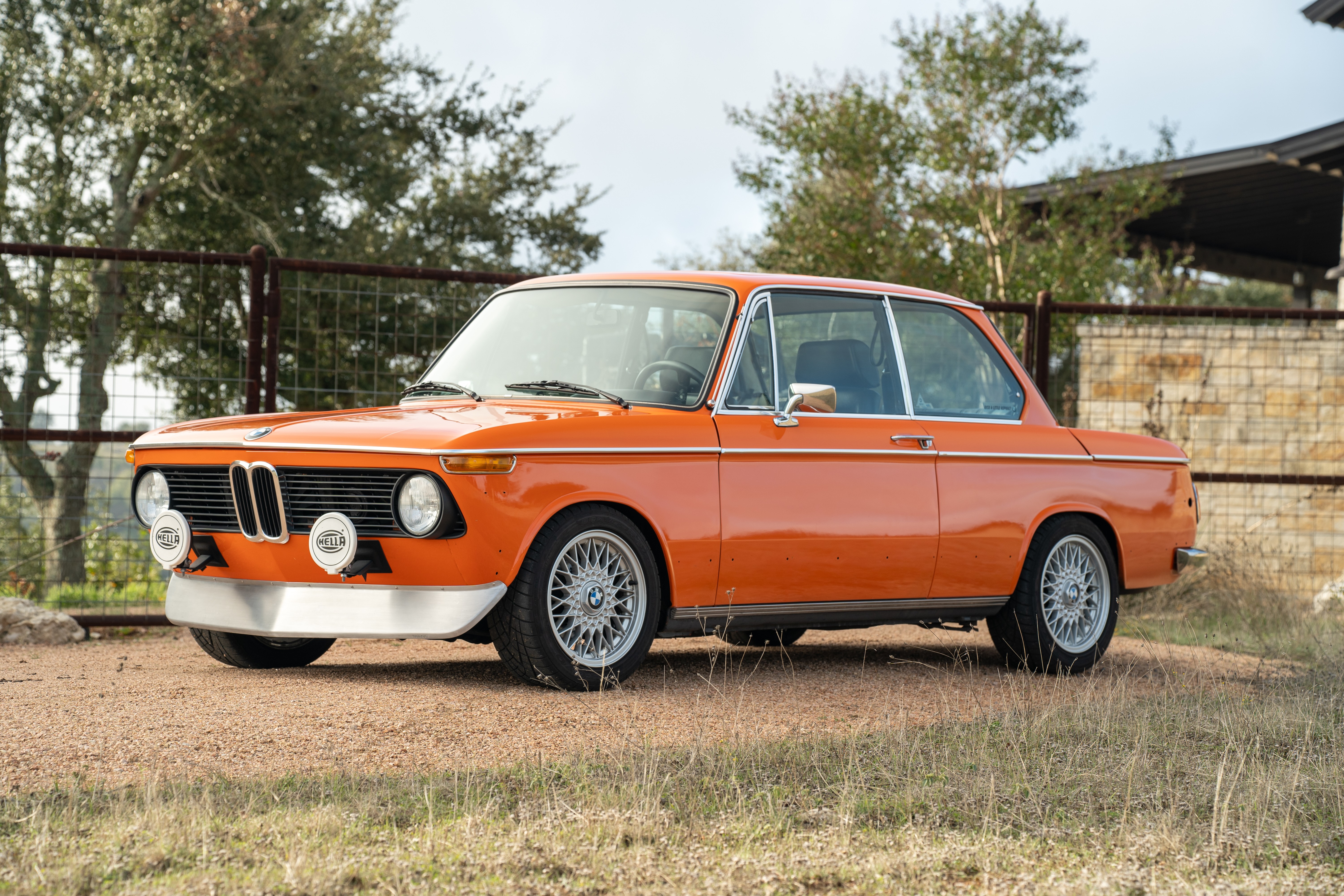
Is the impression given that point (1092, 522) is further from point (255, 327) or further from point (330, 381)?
point (330, 381)

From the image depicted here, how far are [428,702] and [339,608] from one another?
549mm

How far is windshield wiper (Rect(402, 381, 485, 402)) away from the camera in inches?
257

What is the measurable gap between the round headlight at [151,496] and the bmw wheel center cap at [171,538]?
223 millimetres

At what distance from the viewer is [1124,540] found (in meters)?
7.76

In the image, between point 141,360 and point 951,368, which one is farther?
point 141,360

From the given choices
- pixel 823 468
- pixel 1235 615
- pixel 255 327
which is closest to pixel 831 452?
pixel 823 468

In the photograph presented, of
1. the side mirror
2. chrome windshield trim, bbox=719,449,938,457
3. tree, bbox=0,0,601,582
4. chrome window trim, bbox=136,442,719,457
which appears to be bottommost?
chrome windshield trim, bbox=719,449,938,457

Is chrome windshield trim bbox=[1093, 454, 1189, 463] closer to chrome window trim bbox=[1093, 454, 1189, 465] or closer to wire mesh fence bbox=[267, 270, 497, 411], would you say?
chrome window trim bbox=[1093, 454, 1189, 465]

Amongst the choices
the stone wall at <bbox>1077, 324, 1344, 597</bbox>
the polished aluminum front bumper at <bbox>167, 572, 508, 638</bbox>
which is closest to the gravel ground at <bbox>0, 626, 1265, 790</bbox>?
the polished aluminum front bumper at <bbox>167, 572, 508, 638</bbox>

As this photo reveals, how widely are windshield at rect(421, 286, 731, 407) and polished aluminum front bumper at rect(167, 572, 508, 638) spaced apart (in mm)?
1211

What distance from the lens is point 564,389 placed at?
247 inches

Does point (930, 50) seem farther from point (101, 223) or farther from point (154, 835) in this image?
point (154, 835)

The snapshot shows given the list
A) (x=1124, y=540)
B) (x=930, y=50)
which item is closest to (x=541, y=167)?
(x=930, y=50)

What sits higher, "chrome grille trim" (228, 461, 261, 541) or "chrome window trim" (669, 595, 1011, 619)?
"chrome grille trim" (228, 461, 261, 541)
